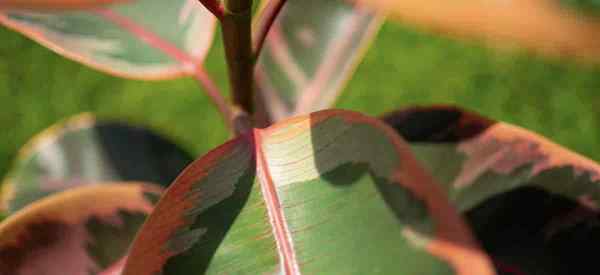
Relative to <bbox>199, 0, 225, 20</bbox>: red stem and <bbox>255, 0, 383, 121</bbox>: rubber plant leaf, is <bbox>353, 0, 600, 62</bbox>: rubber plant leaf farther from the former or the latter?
<bbox>199, 0, 225, 20</bbox>: red stem

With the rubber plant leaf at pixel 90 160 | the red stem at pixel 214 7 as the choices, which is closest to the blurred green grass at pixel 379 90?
the rubber plant leaf at pixel 90 160

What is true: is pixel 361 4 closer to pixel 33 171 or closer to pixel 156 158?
pixel 156 158

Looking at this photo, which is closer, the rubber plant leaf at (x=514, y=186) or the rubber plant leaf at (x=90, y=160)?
the rubber plant leaf at (x=514, y=186)

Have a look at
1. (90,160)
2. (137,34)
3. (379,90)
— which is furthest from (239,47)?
(379,90)

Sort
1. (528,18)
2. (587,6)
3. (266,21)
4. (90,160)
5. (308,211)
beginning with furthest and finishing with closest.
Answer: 1. (90,160)
2. (528,18)
3. (587,6)
4. (266,21)
5. (308,211)

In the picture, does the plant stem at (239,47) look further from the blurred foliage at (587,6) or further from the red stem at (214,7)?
the blurred foliage at (587,6)

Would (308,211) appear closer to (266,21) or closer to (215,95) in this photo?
(266,21)

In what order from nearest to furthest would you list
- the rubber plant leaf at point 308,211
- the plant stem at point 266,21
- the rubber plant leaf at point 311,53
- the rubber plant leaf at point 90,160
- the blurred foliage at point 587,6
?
1. the rubber plant leaf at point 308,211
2. the plant stem at point 266,21
3. the blurred foliage at point 587,6
4. the rubber plant leaf at point 311,53
5. the rubber plant leaf at point 90,160
